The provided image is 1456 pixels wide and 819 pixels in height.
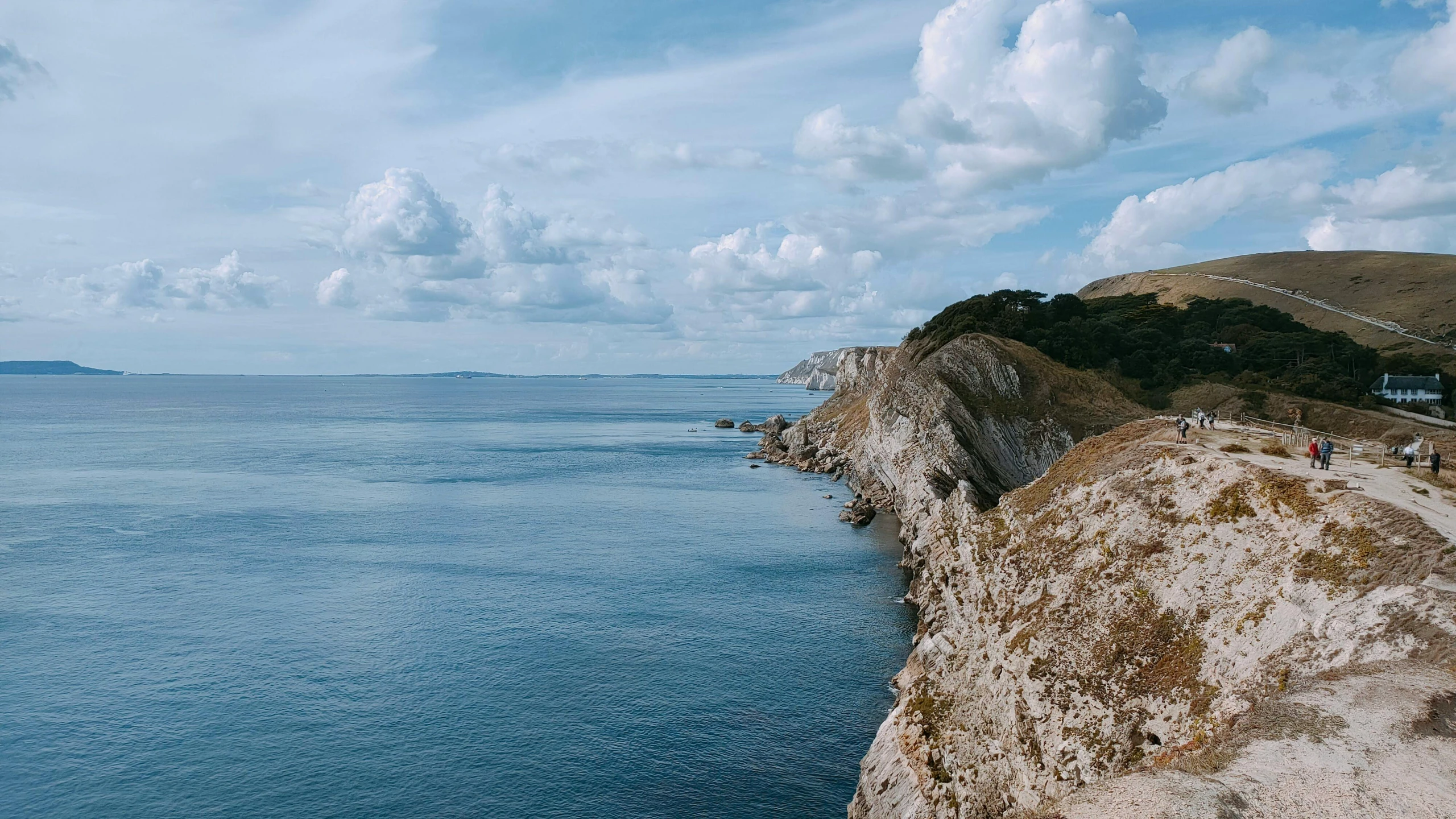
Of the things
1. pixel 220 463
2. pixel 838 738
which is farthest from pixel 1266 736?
pixel 220 463

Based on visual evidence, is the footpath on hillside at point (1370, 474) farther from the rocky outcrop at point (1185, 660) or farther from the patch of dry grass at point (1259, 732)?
the patch of dry grass at point (1259, 732)

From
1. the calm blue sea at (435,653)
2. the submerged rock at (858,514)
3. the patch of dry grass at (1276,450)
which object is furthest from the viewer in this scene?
the submerged rock at (858,514)

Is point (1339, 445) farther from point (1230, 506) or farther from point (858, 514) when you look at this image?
point (858, 514)

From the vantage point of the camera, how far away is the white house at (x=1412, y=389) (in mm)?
93562

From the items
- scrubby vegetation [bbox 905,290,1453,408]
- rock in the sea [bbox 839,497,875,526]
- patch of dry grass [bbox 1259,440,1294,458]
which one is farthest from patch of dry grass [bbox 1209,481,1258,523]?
scrubby vegetation [bbox 905,290,1453,408]

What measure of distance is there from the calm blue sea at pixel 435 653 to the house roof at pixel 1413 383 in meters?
63.3

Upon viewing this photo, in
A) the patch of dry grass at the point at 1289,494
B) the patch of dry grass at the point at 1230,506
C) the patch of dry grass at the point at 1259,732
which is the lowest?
the patch of dry grass at the point at 1259,732

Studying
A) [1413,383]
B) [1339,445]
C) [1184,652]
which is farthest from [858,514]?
[1413,383]

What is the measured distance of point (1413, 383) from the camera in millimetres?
94438

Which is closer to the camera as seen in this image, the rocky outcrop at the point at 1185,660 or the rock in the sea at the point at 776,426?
the rocky outcrop at the point at 1185,660

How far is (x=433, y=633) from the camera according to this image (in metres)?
51.9

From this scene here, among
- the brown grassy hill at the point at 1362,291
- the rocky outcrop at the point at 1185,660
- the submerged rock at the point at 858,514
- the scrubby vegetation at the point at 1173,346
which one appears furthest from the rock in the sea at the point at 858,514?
the brown grassy hill at the point at 1362,291

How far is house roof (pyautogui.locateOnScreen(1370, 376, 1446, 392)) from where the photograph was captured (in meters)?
93.7

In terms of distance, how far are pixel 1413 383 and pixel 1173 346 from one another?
25.3 m
